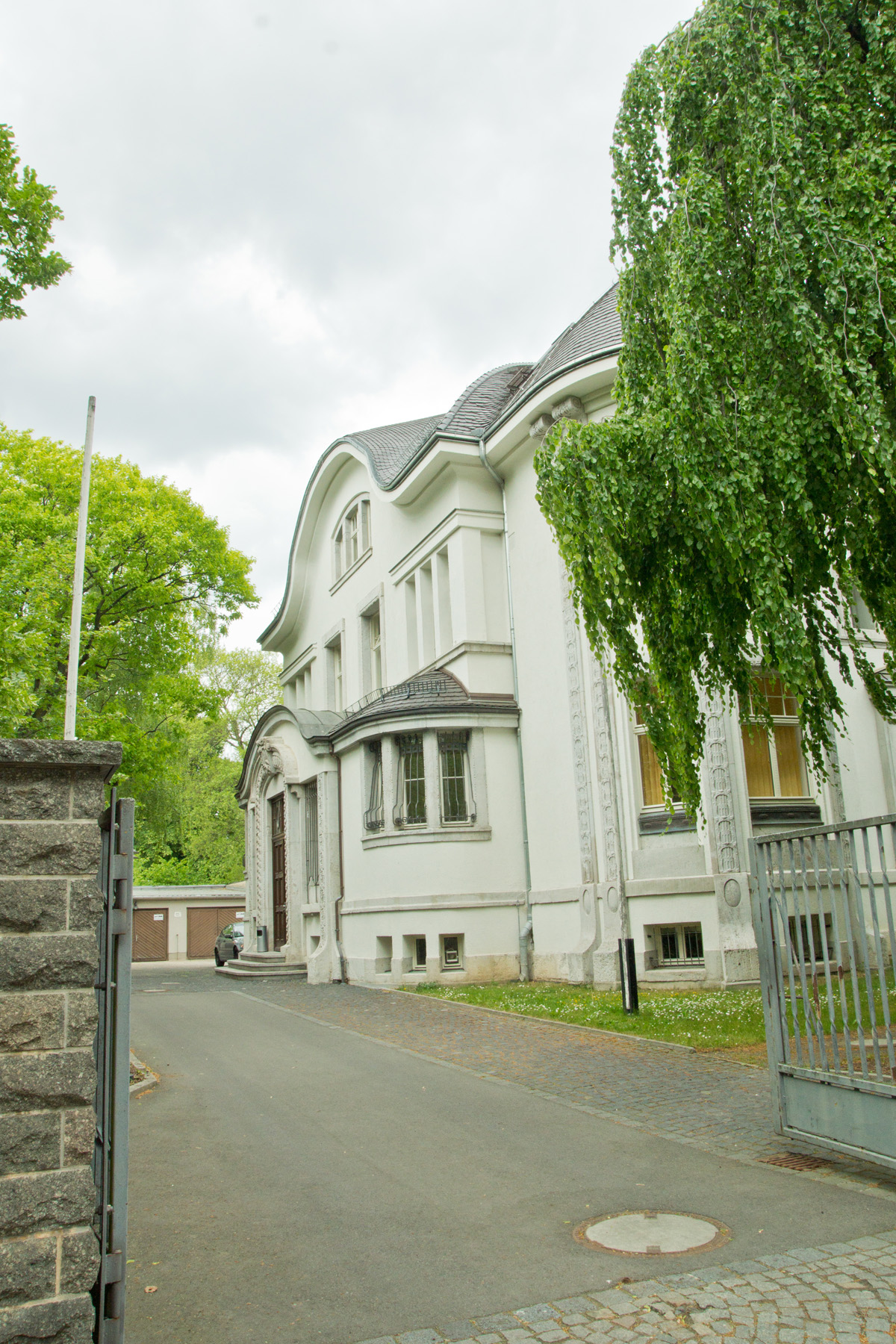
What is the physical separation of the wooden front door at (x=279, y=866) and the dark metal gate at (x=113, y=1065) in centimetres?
2329

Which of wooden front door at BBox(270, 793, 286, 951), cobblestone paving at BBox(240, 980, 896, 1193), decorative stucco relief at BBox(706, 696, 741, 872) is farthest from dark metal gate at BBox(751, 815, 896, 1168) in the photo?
wooden front door at BBox(270, 793, 286, 951)

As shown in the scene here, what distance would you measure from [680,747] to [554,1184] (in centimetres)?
393

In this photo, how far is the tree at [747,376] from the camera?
24.9ft

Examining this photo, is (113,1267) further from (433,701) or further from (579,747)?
(433,701)

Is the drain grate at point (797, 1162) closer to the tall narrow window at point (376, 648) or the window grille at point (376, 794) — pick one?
the window grille at point (376, 794)

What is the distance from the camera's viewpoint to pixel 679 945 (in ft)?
50.9

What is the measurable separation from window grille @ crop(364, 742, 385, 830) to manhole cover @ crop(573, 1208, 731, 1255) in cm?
1535

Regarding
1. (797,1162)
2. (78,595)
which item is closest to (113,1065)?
(797,1162)

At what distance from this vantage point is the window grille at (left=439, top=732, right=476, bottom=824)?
19.4 metres

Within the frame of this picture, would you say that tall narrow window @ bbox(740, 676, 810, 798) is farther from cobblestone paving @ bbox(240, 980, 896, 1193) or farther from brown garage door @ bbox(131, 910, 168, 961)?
brown garage door @ bbox(131, 910, 168, 961)

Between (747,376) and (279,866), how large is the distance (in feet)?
72.7

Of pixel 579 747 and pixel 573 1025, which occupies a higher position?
pixel 579 747

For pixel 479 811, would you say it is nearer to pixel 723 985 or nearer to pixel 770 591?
pixel 723 985

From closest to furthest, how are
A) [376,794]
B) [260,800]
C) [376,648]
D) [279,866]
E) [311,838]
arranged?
1. [376,794]
2. [311,838]
3. [376,648]
4. [279,866]
5. [260,800]
